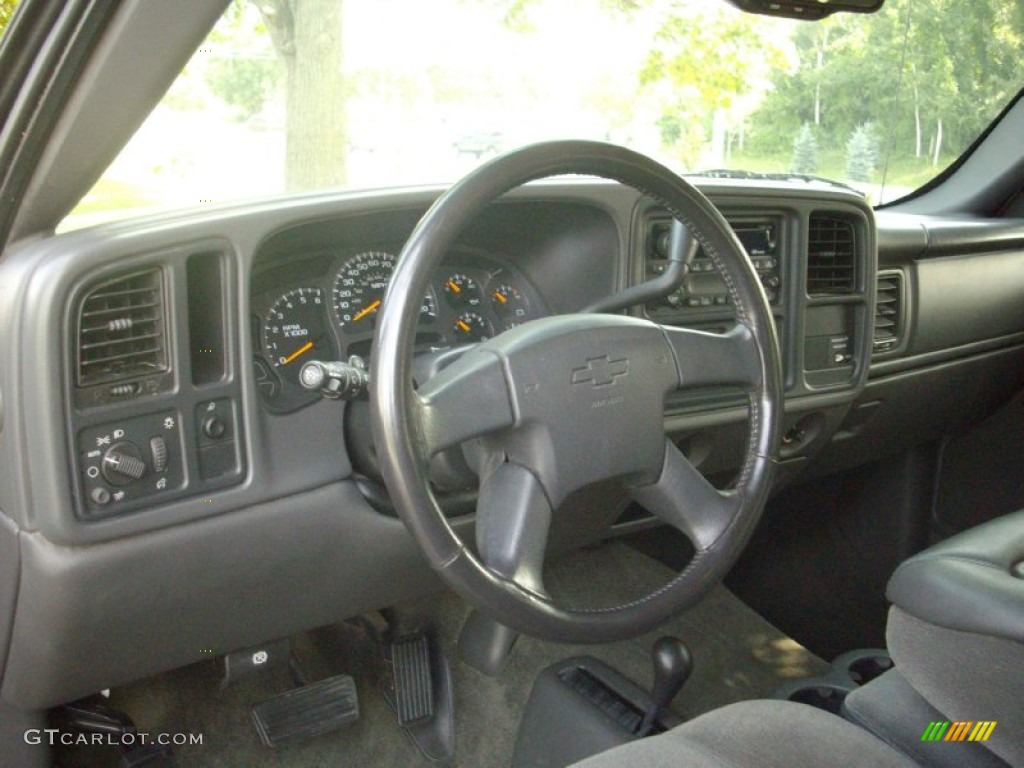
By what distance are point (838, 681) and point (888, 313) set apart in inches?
35.8

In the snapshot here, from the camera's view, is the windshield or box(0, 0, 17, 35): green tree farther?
the windshield

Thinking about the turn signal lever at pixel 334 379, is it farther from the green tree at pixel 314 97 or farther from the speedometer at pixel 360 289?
the green tree at pixel 314 97

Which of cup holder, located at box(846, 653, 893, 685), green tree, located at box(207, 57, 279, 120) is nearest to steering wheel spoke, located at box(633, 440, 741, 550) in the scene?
green tree, located at box(207, 57, 279, 120)

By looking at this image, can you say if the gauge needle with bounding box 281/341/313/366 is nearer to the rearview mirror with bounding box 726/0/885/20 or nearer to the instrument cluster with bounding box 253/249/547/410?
the instrument cluster with bounding box 253/249/547/410

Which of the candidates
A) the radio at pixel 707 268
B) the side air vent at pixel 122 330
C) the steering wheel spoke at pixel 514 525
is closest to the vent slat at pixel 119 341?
the side air vent at pixel 122 330

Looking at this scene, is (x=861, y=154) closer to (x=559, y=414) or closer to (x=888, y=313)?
(x=888, y=313)

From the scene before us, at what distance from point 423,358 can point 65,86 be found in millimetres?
629

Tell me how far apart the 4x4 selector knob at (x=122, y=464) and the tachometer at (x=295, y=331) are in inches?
11.4

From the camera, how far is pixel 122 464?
4.80 feet

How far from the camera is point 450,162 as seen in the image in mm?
1925

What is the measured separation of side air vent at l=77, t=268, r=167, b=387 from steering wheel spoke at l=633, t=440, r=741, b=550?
2.45 ft

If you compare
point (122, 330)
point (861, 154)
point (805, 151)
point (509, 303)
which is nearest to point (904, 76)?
point (861, 154)

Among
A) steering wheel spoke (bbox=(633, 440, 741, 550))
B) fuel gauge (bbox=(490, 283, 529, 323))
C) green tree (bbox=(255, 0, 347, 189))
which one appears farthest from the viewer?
fuel gauge (bbox=(490, 283, 529, 323))

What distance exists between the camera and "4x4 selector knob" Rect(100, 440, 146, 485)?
146 cm
